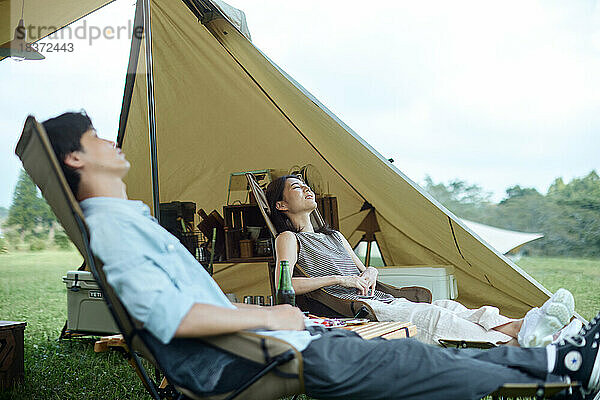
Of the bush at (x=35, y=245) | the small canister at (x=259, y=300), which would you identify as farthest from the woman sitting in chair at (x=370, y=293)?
the bush at (x=35, y=245)

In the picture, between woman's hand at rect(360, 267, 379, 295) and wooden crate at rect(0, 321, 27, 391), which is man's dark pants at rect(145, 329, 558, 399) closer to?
woman's hand at rect(360, 267, 379, 295)

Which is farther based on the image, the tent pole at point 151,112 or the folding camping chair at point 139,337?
the tent pole at point 151,112

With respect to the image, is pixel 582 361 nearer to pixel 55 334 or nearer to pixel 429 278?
pixel 429 278

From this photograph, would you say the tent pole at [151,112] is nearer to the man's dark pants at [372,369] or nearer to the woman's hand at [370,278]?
the woman's hand at [370,278]

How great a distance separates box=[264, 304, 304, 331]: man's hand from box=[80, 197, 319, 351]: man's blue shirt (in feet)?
0.08

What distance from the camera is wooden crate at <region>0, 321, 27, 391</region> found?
113 inches

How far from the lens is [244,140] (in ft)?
13.8

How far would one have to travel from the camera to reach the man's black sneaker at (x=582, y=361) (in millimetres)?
1530

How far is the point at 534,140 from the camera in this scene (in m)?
21.2

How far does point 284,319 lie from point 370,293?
1.47 m

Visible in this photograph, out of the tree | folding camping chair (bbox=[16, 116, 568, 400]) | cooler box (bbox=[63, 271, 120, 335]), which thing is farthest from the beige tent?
the tree

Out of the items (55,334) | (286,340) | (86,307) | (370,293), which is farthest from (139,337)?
(55,334)

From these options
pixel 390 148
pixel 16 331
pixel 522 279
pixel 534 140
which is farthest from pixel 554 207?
pixel 16 331

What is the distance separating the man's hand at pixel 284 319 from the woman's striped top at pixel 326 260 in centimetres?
126
